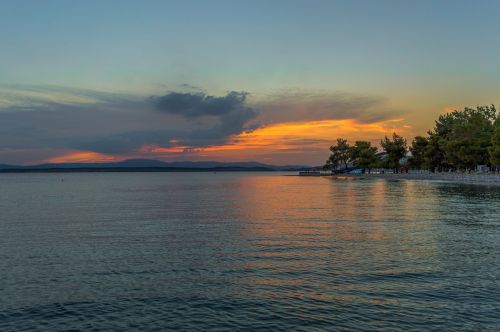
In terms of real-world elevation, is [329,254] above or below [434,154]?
below

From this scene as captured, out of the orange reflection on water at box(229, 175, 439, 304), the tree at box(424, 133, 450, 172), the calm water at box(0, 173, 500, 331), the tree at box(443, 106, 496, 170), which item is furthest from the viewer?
the tree at box(424, 133, 450, 172)

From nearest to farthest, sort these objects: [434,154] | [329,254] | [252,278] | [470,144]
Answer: [252,278] < [329,254] < [470,144] < [434,154]

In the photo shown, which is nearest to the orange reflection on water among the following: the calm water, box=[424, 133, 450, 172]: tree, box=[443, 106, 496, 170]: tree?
the calm water

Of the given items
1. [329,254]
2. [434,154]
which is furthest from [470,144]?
[329,254]

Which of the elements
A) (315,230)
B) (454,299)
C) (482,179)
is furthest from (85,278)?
(482,179)

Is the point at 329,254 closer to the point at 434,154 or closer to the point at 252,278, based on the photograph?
the point at 252,278

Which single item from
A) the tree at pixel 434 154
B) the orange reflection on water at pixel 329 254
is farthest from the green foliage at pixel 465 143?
the orange reflection on water at pixel 329 254

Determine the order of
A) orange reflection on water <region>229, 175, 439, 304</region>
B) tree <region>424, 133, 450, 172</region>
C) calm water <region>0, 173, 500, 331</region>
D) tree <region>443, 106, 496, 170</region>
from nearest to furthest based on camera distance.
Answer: calm water <region>0, 173, 500, 331</region>
orange reflection on water <region>229, 175, 439, 304</region>
tree <region>443, 106, 496, 170</region>
tree <region>424, 133, 450, 172</region>

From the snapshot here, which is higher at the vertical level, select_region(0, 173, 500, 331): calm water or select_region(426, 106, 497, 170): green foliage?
select_region(426, 106, 497, 170): green foliage

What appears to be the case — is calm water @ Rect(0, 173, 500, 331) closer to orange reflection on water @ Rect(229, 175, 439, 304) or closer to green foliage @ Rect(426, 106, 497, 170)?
orange reflection on water @ Rect(229, 175, 439, 304)

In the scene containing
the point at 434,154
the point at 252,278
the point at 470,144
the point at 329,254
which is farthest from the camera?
the point at 434,154

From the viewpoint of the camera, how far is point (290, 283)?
68.6 ft

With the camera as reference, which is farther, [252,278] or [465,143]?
[465,143]

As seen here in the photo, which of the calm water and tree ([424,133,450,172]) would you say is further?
tree ([424,133,450,172])
